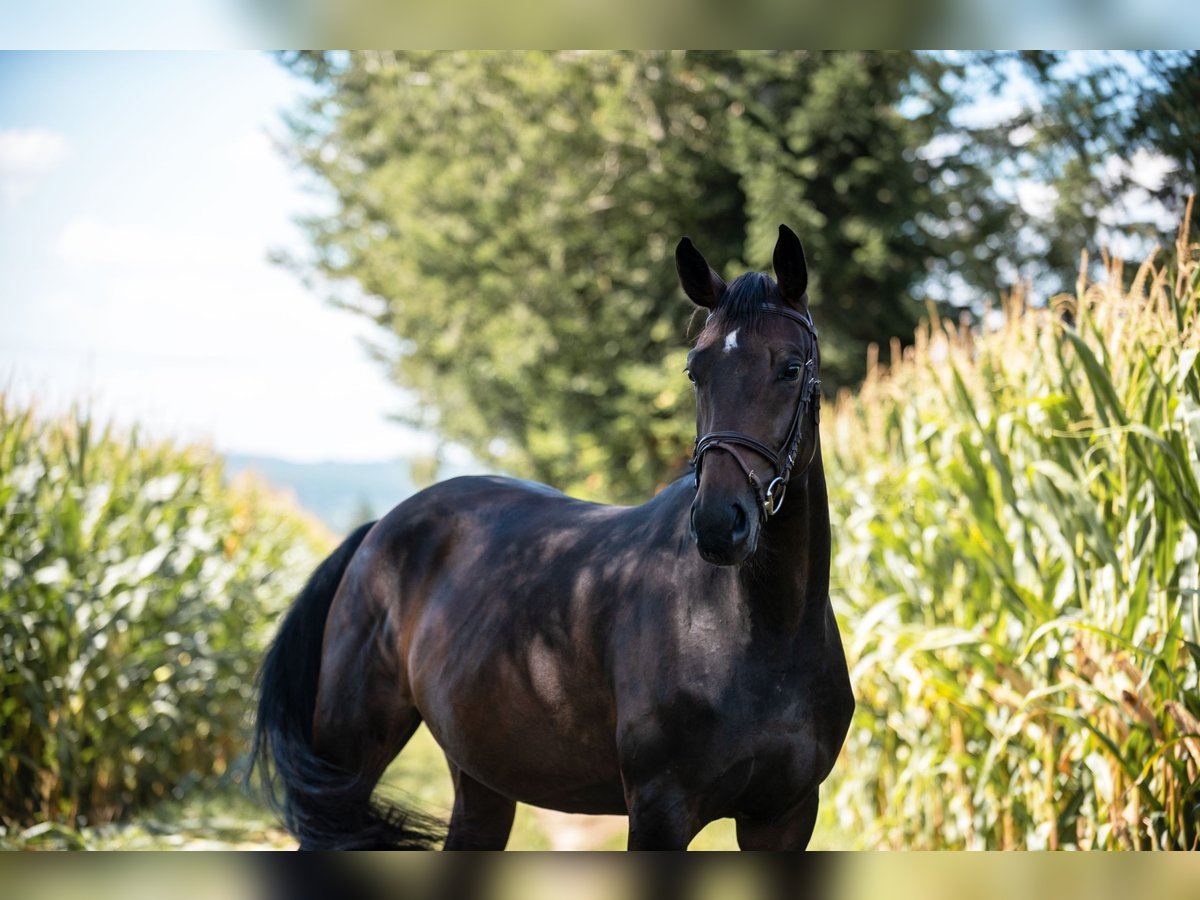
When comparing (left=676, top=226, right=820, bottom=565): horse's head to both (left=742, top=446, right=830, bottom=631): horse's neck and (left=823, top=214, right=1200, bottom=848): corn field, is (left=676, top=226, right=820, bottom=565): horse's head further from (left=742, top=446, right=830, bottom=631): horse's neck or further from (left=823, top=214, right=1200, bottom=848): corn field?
(left=823, top=214, right=1200, bottom=848): corn field

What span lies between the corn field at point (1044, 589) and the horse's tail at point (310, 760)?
2011 mm

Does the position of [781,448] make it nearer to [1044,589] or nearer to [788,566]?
[788,566]

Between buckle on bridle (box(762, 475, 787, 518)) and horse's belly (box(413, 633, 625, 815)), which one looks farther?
horse's belly (box(413, 633, 625, 815))

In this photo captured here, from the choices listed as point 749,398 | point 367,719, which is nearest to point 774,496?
point 749,398

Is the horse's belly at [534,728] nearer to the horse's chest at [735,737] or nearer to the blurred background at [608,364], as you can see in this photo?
the horse's chest at [735,737]

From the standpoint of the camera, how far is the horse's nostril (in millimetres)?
1968

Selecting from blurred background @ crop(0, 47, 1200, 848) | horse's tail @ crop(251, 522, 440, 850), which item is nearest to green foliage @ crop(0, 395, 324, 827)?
blurred background @ crop(0, 47, 1200, 848)

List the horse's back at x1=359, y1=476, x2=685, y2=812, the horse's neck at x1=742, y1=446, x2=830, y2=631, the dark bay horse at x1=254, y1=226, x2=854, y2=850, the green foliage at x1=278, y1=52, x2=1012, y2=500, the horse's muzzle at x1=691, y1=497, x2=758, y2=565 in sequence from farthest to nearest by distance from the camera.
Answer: the green foliage at x1=278, y1=52, x2=1012, y2=500
the horse's back at x1=359, y1=476, x2=685, y2=812
the horse's neck at x1=742, y1=446, x2=830, y2=631
the dark bay horse at x1=254, y1=226, x2=854, y2=850
the horse's muzzle at x1=691, y1=497, x2=758, y2=565

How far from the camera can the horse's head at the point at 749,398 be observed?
1.99 m

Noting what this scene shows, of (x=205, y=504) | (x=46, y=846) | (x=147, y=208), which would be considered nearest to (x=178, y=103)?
(x=147, y=208)

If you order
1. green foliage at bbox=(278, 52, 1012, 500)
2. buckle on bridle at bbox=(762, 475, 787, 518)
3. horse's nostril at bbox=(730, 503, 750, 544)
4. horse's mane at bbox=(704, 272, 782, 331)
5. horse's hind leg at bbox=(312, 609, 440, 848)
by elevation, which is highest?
green foliage at bbox=(278, 52, 1012, 500)

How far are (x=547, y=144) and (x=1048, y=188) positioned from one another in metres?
6.49

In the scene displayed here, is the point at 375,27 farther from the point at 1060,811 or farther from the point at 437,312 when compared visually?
the point at 437,312

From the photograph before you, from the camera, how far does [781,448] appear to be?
2105 mm
